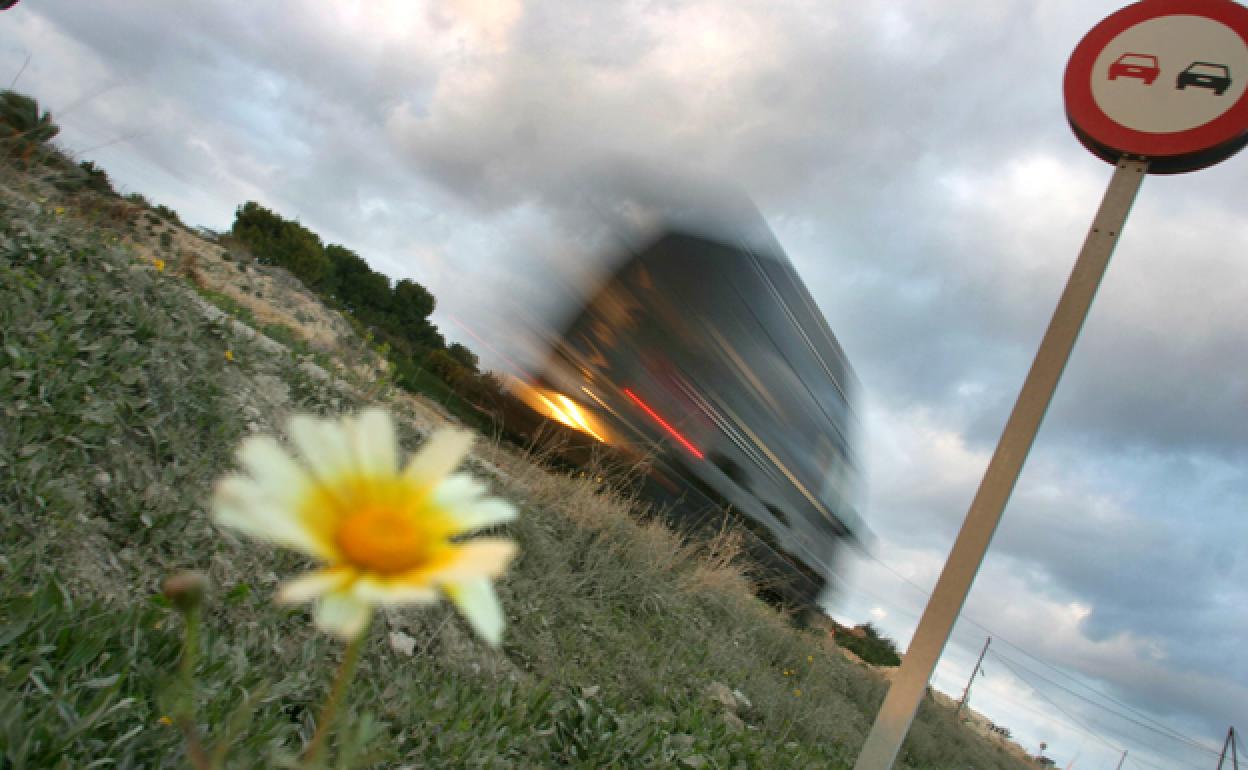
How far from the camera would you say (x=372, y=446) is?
0.47 meters

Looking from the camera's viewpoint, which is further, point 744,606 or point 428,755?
point 744,606

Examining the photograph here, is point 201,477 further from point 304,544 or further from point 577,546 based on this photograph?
point 304,544

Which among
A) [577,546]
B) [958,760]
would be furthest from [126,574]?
[958,760]

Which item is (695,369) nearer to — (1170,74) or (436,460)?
(1170,74)

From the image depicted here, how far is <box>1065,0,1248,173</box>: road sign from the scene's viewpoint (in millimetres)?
2822

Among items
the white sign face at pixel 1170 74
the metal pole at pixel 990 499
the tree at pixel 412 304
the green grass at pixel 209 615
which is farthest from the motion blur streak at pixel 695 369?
the tree at pixel 412 304

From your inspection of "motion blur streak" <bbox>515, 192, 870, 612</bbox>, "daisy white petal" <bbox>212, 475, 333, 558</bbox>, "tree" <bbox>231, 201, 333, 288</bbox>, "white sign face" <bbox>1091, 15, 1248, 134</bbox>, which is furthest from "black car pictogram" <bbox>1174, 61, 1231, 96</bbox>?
"tree" <bbox>231, 201, 333, 288</bbox>

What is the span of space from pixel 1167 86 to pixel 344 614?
11.4ft

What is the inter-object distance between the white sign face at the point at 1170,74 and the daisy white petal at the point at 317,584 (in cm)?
332

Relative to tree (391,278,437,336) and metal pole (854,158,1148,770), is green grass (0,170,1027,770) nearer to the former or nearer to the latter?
metal pole (854,158,1148,770)

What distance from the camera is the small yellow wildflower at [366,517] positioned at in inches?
15.3

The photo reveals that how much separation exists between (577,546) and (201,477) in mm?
2456

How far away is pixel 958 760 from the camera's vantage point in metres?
8.68

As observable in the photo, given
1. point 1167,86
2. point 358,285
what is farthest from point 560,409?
point 358,285
